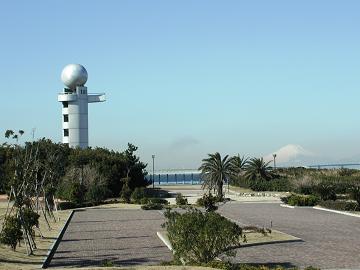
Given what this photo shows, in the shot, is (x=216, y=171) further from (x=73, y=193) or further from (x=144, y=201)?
(x=73, y=193)

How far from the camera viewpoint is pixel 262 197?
6206cm

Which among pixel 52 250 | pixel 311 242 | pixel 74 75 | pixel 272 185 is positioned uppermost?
pixel 74 75

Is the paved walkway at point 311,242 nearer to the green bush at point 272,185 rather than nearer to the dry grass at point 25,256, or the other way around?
the dry grass at point 25,256

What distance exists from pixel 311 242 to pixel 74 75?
217 ft

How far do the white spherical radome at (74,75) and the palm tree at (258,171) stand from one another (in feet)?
94.4

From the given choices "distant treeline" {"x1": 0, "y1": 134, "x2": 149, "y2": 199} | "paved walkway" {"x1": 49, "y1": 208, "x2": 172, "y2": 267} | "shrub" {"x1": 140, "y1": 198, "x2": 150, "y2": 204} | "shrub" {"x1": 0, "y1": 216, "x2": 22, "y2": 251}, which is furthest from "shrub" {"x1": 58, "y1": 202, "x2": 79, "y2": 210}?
"shrub" {"x1": 0, "y1": 216, "x2": 22, "y2": 251}

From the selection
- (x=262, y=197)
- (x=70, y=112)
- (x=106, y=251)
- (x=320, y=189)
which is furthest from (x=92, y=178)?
(x=106, y=251)

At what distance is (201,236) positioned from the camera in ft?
56.5

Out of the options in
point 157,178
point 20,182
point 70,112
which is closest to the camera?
point 20,182

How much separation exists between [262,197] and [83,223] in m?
29.2

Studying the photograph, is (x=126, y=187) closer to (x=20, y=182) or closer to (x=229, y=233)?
(x=20, y=182)

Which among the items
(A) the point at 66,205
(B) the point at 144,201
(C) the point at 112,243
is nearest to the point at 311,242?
(C) the point at 112,243

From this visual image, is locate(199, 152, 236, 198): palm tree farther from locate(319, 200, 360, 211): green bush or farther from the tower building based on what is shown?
the tower building

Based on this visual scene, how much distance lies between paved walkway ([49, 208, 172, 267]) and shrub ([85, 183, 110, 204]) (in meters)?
15.7
